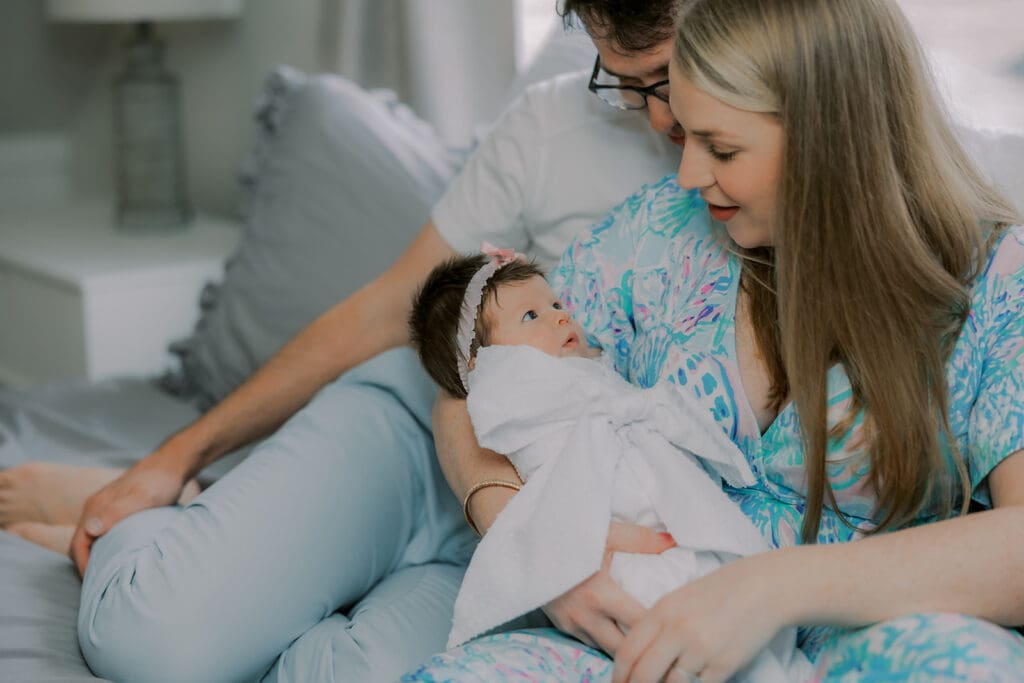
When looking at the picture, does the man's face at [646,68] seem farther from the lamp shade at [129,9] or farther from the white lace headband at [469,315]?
the lamp shade at [129,9]

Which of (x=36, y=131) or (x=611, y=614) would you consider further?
(x=36, y=131)

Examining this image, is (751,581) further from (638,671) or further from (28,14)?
(28,14)

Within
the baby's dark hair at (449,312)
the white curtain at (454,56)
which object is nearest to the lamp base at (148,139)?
the white curtain at (454,56)

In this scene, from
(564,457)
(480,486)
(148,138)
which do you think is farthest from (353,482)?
(148,138)

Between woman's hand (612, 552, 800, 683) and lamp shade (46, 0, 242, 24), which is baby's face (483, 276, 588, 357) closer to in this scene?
woman's hand (612, 552, 800, 683)

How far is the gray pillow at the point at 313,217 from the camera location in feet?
7.25

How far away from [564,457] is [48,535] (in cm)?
91

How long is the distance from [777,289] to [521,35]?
147 centimetres

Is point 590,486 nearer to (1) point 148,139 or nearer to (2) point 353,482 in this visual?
(2) point 353,482

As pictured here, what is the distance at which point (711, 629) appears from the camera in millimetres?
1006

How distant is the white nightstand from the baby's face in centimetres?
142

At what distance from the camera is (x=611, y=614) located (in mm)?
1126

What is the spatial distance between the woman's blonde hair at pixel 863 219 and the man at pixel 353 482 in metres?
0.25

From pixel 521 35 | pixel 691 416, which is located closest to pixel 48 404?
pixel 521 35
